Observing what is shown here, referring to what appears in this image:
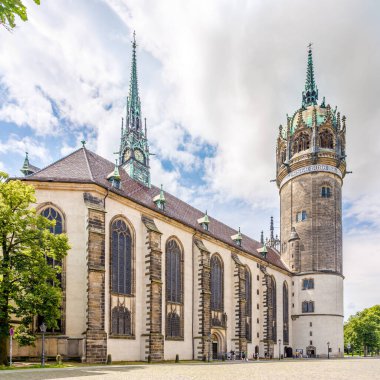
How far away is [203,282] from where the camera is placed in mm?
40938

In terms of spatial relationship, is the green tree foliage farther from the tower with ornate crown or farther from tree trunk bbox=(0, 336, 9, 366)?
tree trunk bbox=(0, 336, 9, 366)

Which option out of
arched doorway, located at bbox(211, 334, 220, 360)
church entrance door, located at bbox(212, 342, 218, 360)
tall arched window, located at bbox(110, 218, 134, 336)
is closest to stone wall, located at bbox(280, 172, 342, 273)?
arched doorway, located at bbox(211, 334, 220, 360)

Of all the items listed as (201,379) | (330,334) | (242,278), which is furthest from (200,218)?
(201,379)

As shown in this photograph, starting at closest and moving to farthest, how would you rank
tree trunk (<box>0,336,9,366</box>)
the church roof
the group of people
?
1. tree trunk (<box>0,336,9,366</box>)
2. the church roof
3. the group of people

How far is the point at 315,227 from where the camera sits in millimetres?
63156

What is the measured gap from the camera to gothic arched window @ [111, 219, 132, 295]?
32.4m

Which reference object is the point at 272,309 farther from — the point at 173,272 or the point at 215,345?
the point at 173,272

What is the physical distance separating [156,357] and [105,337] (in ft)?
19.0

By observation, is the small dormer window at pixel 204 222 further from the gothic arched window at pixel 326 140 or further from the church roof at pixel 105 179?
the gothic arched window at pixel 326 140

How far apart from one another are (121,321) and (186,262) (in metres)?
10.5

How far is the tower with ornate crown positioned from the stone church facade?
170 millimetres

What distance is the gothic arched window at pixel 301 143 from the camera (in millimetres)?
66188

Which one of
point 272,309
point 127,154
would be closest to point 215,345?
point 272,309

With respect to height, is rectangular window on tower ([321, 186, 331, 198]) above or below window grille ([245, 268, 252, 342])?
above
